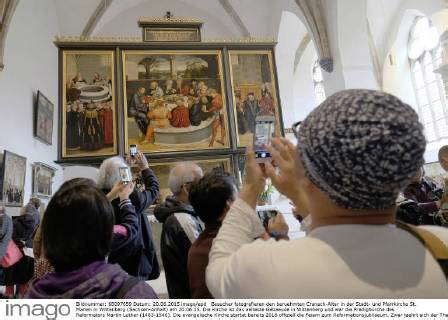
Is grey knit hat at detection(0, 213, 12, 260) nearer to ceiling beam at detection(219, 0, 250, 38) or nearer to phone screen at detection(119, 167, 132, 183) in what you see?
phone screen at detection(119, 167, 132, 183)

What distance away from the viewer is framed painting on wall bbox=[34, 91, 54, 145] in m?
9.99

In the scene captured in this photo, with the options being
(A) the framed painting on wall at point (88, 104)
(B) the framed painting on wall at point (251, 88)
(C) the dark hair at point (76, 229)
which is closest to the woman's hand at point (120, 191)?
(C) the dark hair at point (76, 229)

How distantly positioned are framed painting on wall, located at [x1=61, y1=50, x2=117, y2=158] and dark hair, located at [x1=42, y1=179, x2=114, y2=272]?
7.26 meters

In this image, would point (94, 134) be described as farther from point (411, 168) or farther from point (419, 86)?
point (419, 86)

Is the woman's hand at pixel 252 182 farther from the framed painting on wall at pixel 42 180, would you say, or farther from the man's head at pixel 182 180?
the framed painting on wall at pixel 42 180

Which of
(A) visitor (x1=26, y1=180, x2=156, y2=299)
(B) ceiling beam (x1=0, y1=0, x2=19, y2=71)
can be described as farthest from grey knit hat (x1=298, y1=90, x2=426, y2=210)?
(B) ceiling beam (x1=0, y1=0, x2=19, y2=71)

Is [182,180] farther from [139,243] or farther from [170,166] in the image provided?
[170,166]

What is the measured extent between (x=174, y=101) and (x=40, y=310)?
783cm

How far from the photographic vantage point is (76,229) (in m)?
1.28

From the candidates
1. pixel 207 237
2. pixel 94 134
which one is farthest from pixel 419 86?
pixel 207 237

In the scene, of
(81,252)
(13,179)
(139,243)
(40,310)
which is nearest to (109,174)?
(139,243)

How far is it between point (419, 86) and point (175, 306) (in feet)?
52.0

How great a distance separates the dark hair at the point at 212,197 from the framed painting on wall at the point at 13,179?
282 inches

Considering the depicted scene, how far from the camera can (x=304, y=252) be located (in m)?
0.92
